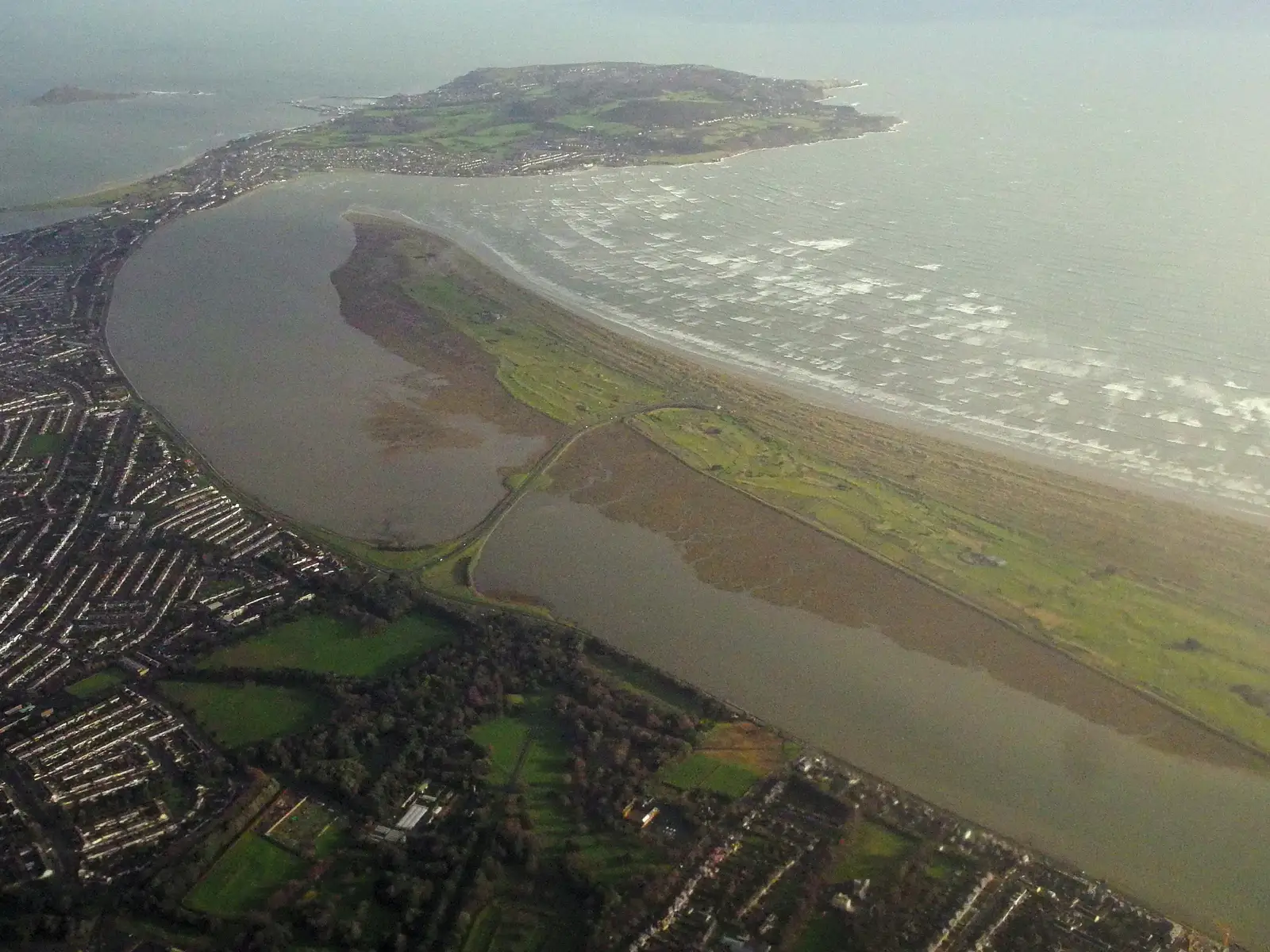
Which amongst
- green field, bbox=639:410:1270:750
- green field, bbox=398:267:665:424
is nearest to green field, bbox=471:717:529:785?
green field, bbox=639:410:1270:750

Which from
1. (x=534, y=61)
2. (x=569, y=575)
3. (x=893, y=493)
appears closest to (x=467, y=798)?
(x=569, y=575)

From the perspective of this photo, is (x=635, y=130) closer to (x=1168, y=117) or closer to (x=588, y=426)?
(x=1168, y=117)

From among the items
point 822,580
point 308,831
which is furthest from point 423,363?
point 308,831

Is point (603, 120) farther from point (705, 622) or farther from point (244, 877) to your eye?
point (244, 877)

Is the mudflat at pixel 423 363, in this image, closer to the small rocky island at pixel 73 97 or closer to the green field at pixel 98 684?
the green field at pixel 98 684

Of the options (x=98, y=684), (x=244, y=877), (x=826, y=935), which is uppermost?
(x=98, y=684)

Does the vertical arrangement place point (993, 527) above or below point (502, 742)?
above

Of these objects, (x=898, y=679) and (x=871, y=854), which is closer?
(x=871, y=854)

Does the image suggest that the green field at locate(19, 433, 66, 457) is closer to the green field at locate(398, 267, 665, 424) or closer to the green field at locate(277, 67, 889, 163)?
the green field at locate(398, 267, 665, 424)
